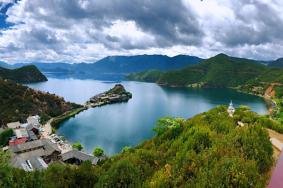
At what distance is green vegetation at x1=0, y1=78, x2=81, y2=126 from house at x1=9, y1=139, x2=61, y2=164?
2445 cm

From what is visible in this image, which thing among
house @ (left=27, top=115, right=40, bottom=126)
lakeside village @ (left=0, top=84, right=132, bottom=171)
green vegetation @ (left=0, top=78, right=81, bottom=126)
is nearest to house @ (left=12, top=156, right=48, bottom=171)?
lakeside village @ (left=0, top=84, right=132, bottom=171)

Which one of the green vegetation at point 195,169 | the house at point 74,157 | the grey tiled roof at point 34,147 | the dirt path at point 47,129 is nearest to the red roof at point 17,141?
the grey tiled roof at point 34,147

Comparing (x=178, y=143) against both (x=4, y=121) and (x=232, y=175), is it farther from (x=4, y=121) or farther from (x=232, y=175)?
(x=4, y=121)

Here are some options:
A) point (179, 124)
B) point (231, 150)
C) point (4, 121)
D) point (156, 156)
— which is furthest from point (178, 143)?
point (4, 121)

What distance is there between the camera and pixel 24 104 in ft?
271

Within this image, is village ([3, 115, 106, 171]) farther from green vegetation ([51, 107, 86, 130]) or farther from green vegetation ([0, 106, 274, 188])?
green vegetation ([0, 106, 274, 188])

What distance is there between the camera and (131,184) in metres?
15.0

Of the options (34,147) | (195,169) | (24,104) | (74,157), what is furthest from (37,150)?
(24,104)

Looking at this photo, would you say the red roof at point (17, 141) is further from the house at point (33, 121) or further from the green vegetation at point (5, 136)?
the house at point (33, 121)

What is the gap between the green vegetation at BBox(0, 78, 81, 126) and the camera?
74556 millimetres

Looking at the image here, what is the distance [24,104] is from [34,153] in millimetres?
41180

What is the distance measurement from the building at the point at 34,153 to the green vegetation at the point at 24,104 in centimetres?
2454

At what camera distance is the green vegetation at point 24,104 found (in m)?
74.6

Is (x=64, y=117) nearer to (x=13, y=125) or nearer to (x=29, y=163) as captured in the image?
(x=13, y=125)
